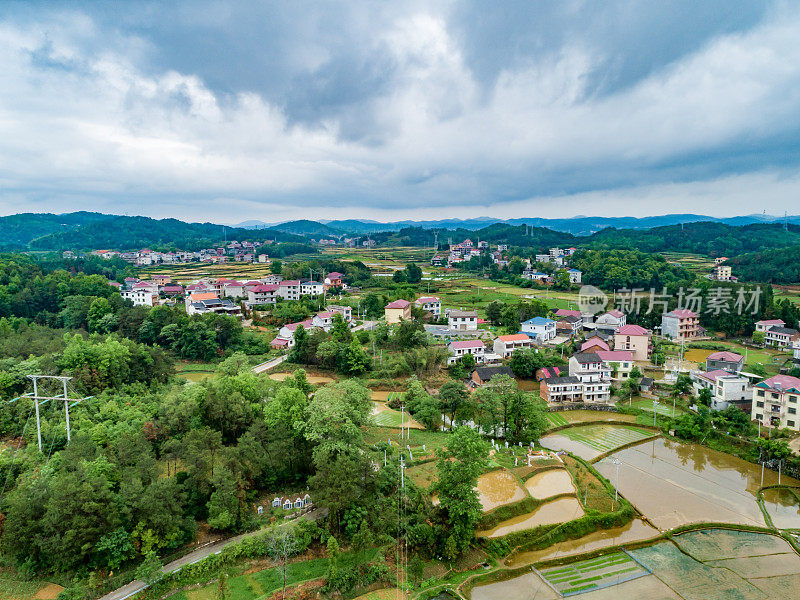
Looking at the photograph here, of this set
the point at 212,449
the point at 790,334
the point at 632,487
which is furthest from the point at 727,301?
the point at 212,449

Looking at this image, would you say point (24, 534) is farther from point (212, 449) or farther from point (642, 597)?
point (642, 597)

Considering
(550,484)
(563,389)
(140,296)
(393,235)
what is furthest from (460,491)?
(393,235)

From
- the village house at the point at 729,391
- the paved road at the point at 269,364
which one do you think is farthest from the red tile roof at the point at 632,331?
the paved road at the point at 269,364

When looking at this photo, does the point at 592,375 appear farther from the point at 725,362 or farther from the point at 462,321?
the point at 462,321

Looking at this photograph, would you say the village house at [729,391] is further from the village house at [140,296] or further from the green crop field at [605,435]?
the village house at [140,296]

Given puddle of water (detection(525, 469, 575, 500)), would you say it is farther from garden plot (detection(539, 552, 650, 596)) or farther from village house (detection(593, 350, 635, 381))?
village house (detection(593, 350, 635, 381))
